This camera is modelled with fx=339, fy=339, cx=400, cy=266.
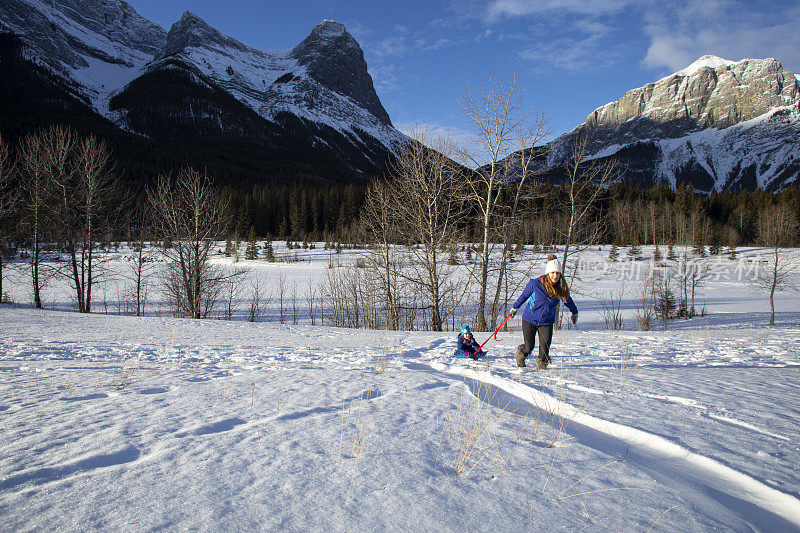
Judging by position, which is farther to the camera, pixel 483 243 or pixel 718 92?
pixel 718 92

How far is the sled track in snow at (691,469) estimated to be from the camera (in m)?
2.00

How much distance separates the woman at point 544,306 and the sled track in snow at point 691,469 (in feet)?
6.43

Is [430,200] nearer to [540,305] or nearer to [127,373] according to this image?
[540,305]

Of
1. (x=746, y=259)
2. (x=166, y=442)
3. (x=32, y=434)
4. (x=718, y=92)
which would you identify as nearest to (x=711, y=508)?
(x=166, y=442)

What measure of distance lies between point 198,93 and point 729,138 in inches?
10010

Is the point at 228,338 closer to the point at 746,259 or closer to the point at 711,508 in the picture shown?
the point at 711,508

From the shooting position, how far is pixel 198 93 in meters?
131

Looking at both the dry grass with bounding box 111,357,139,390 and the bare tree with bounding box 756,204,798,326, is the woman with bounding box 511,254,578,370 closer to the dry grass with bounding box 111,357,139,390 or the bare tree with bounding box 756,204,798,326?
the dry grass with bounding box 111,357,139,390

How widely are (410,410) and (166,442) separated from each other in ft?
6.61

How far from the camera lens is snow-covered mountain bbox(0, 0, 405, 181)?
4808 inches

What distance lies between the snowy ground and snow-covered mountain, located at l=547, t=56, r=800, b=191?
163m

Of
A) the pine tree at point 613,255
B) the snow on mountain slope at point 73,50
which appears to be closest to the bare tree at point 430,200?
the pine tree at point 613,255

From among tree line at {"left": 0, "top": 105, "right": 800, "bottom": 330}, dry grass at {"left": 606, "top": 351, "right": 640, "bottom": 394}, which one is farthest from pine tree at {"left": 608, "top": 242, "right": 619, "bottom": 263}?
dry grass at {"left": 606, "top": 351, "right": 640, "bottom": 394}

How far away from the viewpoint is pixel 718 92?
636ft
